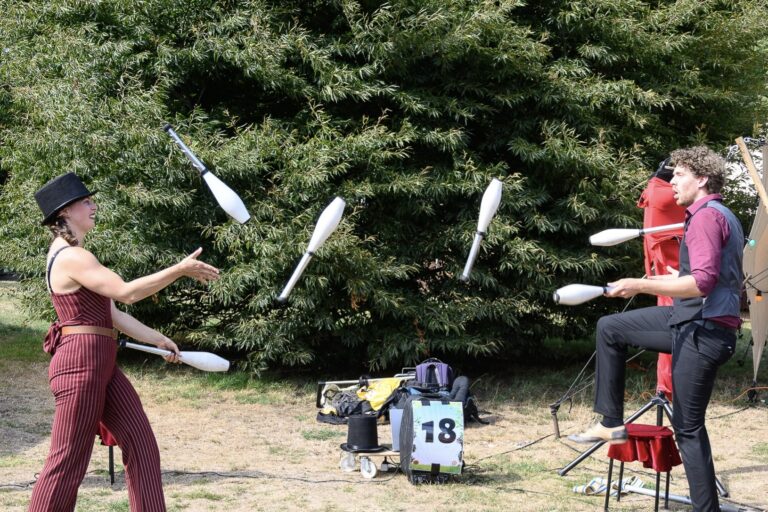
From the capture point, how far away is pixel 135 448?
3.27 m

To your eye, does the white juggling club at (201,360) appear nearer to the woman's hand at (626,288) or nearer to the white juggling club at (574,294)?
the white juggling club at (574,294)

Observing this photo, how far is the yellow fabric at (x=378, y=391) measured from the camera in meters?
6.58

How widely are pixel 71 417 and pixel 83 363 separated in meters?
0.19

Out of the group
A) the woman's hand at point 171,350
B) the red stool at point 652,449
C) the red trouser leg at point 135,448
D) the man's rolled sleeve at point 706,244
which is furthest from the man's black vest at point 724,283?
the red trouser leg at point 135,448

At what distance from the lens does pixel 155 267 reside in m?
7.42

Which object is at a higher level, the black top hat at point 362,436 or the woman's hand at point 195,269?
the woman's hand at point 195,269

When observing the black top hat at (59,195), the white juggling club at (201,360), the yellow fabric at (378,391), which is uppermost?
the black top hat at (59,195)

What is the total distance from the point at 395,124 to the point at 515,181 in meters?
1.10

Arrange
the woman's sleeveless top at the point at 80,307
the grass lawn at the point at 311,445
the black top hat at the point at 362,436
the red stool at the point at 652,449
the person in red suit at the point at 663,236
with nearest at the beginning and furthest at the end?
the woman's sleeveless top at the point at 80,307 → the red stool at the point at 652,449 → the grass lawn at the point at 311,445 → the black top hat at the point at 362,436 → the person in red suit at the point at 663,236

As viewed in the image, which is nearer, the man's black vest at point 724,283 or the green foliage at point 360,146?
the man's black vest at point 724,283

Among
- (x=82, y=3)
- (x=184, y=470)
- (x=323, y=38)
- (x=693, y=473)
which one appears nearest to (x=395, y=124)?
(x=323, y=38)

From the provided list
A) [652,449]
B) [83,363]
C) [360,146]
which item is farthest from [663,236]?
[83,363]

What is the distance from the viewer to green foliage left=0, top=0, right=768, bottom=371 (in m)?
7.17

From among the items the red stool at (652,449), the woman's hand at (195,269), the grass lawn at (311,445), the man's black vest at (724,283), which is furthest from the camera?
the grass lawn at (311,445)
